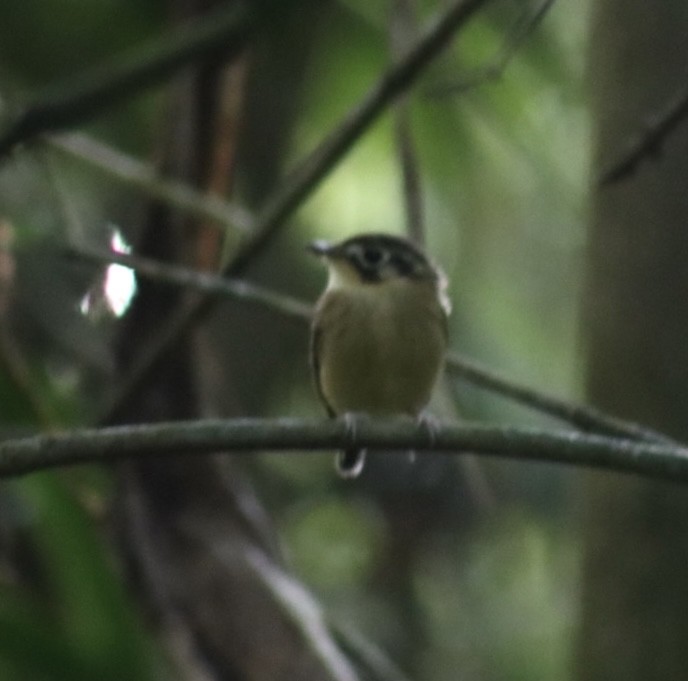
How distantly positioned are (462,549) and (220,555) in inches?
51.7

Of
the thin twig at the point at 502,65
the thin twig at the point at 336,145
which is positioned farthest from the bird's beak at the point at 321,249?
the thin twig at the point at 502,65

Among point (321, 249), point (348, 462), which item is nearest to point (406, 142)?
point (321, 249)

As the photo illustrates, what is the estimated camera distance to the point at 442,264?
4102mm

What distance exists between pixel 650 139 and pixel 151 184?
3.60 ft

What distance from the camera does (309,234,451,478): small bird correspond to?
3.01 meters

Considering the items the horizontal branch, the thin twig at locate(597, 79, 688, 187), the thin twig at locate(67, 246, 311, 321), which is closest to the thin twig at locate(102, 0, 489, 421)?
the thin twig at locate(67, 246, 311, 321)

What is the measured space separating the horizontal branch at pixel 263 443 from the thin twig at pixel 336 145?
733 millimetres

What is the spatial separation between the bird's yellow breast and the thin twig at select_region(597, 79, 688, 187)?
2.38 ft

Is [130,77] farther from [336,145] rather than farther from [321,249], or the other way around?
[321,249]

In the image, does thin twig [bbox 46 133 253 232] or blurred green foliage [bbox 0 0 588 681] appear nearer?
thin twig [bbox 46 133 253 232]

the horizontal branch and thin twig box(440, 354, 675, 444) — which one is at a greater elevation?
thin twig box(440, 354, 675, 444)

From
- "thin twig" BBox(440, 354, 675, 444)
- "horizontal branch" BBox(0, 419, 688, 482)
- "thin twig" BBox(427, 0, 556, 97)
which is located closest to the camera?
"horizontal branch" BBox(0, 419, 688, 482)

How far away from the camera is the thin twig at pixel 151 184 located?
2.99 metres

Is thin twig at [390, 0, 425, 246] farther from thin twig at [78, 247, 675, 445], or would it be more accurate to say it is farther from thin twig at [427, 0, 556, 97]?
thin twig at [78, 247, 675, 445]
